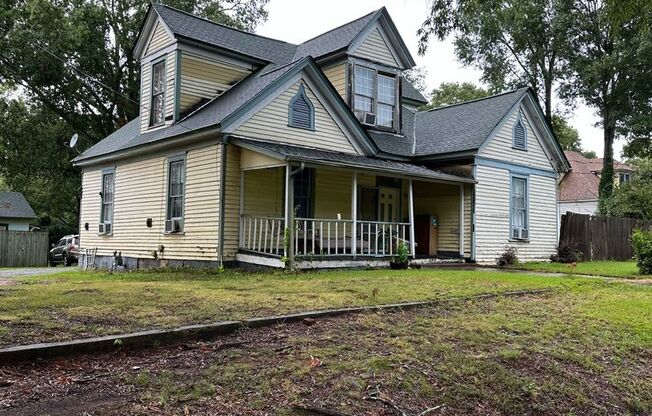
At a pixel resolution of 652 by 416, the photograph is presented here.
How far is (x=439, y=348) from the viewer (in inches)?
205

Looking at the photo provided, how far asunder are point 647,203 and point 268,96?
78.5ft

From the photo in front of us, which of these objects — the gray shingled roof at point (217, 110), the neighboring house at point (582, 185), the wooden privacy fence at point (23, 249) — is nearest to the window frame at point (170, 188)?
the gray shingled roof at point (217, 110)

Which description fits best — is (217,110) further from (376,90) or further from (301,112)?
(376,90)

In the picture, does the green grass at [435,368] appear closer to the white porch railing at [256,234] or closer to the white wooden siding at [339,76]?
the white porch railing at [256,234]

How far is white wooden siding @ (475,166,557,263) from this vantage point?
56.5 ft

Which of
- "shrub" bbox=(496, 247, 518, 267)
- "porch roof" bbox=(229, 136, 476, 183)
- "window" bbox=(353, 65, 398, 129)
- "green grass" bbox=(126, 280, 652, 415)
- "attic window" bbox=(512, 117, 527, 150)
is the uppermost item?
"window" bbox=(353, 65, 398, 129)

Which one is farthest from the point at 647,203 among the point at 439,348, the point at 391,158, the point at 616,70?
the point at 439,348

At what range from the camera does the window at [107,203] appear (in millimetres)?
18516

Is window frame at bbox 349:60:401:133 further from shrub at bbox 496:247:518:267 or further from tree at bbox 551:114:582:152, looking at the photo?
tree at bbox 551:114:582:152

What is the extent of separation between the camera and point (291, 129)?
47.6 feet

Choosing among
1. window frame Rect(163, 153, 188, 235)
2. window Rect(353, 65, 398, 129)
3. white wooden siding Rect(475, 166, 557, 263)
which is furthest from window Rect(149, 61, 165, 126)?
white wooden siding Rect(475, 166, 557, 263)

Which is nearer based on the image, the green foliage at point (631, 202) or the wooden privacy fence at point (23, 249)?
the wooden privacy fence at point (23, 249)

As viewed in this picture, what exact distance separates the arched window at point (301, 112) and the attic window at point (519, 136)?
7631 mm

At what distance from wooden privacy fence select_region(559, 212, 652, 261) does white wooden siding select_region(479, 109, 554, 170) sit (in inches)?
88.3
